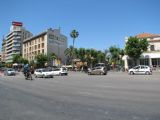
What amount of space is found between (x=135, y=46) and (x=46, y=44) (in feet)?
195

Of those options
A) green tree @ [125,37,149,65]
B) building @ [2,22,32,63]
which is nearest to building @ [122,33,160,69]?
green tree @ [125,37,149,65]

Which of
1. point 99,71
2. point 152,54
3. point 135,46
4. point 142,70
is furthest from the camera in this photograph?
point 152,54

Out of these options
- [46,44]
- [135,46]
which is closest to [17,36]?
[46,44]

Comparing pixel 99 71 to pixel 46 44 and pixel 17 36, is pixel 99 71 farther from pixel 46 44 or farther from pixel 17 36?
pixel 17 36

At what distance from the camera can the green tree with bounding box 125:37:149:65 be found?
67.2m

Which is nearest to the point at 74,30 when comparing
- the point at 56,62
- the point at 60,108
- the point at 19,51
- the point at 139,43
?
the point at 56,62

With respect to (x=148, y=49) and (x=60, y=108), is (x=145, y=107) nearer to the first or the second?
(x=60, y=108)

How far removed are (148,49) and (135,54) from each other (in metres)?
4.72

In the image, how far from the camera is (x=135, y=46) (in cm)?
6769

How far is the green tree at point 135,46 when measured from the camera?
6722 cm

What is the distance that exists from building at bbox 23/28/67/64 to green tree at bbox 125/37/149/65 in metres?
57.8

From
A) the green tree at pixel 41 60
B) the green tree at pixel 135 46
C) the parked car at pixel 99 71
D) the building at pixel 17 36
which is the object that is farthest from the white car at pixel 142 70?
the building at pixel 17 36

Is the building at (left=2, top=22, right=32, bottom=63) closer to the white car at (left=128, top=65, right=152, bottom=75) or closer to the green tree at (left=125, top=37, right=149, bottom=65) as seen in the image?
the green tree at (left=125, top=37, right=149, bottom=65)

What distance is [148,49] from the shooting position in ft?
232
